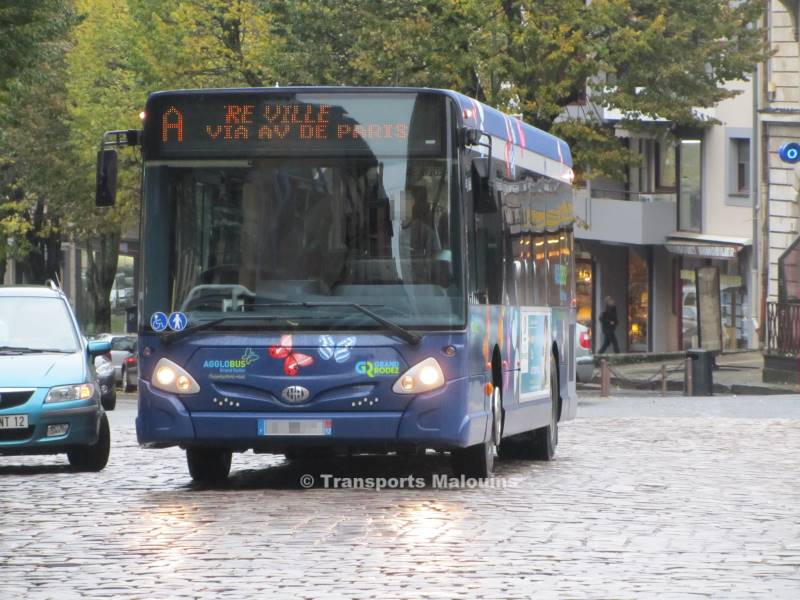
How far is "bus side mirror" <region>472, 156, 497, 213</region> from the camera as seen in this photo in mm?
15609

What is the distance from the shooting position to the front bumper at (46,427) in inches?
698

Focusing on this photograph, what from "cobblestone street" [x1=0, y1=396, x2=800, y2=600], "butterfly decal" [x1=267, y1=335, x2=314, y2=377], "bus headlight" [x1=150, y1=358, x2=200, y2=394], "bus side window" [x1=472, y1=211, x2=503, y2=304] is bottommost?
"cobblestone street" [x1=0, y1=396, x2=800, y2=600]

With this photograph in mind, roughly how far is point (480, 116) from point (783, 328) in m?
22.5

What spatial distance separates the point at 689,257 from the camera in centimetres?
5753

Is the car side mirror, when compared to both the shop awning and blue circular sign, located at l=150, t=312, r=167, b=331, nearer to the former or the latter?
blue circular sign, located at l=150, t=312, r=167, b=331

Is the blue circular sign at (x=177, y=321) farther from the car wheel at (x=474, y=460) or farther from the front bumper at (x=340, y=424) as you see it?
the car wheel at (x=474, y=460)

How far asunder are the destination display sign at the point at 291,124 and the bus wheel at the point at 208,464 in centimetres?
233

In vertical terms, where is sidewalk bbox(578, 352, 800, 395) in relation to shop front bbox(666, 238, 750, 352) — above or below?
below

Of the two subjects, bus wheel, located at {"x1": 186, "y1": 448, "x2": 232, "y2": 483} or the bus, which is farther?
bus wheel, located at {"x1": 186, "y1": 448, "x2": 232, "y2": 483}

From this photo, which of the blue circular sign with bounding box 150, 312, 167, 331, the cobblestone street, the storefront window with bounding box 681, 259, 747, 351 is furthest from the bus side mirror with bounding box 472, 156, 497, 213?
the storefront window with bounding box 681, 259, 747, 351

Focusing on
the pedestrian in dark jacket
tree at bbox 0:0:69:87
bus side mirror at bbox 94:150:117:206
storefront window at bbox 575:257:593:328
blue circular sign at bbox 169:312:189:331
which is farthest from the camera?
storefront window at bbox 575:257:593:328

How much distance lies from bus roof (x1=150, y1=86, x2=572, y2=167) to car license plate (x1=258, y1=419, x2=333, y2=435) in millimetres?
2345

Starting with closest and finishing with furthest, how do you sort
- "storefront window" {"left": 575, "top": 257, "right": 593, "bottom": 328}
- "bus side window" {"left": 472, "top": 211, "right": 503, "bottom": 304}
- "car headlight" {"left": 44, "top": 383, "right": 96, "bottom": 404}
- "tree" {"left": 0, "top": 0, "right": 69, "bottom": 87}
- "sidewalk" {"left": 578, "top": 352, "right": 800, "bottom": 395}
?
1. "bus side window" {"left": 472, "top": 211, "right": 503, "bottom": 304}
2. "car headlight" {"left": 44, "top": 383, "right": 96, "bottom": 404}
3. "tree" {"left": 0, "top": 0, "right": 69, "bottom": 87}
4. "sidewalk" {"left": 578, "top": 352, "right": 800, "bottom": 395}
5. "storefront window" {"left": 575, "top": 257, "right": 593, "bottom": 328}

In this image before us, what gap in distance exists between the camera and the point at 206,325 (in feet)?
51.0
